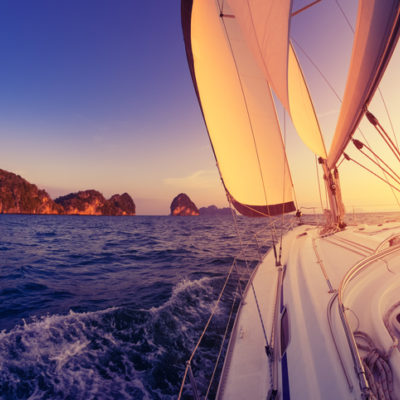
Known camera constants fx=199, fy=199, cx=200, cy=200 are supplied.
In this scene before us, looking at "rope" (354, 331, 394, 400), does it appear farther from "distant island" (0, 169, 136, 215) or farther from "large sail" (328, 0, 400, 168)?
"distant island" (0, 169, 136, 215)

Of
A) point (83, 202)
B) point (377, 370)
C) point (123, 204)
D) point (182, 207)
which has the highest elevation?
point (83, 202)

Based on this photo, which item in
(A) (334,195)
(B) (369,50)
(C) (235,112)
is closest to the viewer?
(B) (369,50)

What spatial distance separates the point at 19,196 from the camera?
79.1 metres

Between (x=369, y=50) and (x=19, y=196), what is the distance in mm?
106429

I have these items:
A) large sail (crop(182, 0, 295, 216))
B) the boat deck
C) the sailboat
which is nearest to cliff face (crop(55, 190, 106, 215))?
large sail (crop(182, 0, 295, 216))

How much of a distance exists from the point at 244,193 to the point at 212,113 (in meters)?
1.43

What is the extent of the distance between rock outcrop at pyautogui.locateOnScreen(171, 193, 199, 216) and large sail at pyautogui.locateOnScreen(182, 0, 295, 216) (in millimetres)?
111816

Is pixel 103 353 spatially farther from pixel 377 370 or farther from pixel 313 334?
pixel 377 370

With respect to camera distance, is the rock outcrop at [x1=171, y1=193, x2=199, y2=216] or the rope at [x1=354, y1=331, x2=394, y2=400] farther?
the rock outcrop at [x1=171, y1=193, x2=199, y2=216]

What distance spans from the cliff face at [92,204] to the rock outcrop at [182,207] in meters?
25.6

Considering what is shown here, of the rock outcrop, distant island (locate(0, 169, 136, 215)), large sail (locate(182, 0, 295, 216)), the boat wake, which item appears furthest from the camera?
the rock outcrop

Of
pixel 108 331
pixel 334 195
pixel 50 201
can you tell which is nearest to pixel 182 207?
pixel 50 201

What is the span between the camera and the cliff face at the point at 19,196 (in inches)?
3012

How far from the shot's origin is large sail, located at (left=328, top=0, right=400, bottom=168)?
135 centimetres
